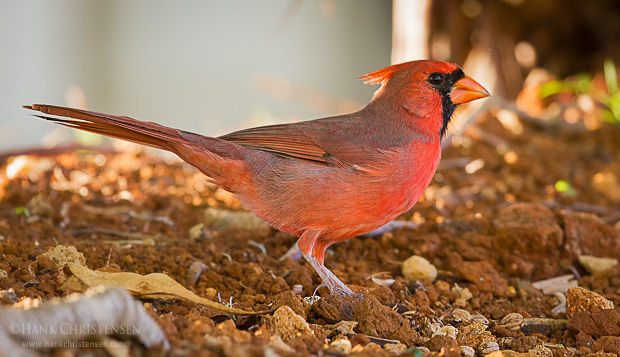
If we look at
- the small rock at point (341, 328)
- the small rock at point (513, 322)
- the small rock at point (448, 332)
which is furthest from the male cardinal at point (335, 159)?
the small rock at point (513, 322)

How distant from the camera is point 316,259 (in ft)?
9.99

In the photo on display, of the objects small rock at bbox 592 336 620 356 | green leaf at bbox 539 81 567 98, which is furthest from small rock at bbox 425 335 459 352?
green leaf at bbox 539 81 567 98

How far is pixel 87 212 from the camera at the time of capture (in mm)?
3768

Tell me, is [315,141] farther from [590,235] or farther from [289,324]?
[590,235]

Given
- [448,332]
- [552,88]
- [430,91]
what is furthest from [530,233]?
[552,88]

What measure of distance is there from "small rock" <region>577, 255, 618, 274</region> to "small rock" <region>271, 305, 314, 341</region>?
72.2 inches

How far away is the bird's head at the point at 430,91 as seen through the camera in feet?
10.4

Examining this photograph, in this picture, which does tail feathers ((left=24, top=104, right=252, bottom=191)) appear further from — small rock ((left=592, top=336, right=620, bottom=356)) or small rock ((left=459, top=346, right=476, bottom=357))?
small rock ((left=592, top=336, right=620, bottom=356))

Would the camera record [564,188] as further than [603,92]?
No

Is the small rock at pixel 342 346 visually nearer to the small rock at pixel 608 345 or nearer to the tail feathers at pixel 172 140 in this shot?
the small rock at pixel 608 345

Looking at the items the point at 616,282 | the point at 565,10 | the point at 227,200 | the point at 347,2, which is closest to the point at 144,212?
the point at 227,200

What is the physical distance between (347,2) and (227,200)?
20.8 ft

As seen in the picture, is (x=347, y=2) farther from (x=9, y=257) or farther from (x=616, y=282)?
(x=9, y=257)

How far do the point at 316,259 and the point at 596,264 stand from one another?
150cm
